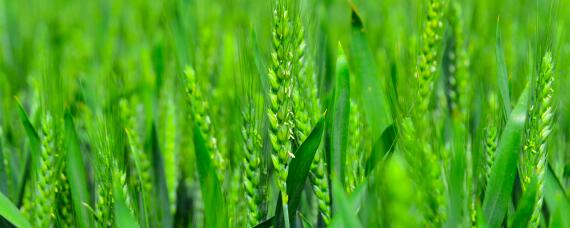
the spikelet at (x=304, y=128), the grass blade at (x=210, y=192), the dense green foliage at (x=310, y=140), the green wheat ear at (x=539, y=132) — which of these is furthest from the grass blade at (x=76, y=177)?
the green wheat ear at (x=539, y=132)

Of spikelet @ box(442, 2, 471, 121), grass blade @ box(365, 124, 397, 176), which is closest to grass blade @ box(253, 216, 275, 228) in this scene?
grass blade @ box(365, 124, 397, 176)

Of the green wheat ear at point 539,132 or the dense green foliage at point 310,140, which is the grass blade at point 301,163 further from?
the green wheat ear at point 539,132

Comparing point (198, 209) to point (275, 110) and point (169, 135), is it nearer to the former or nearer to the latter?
point (169, 135)

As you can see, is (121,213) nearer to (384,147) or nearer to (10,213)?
(10,213)

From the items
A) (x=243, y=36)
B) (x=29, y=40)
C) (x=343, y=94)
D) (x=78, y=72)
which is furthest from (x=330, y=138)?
(x=29, y=40)

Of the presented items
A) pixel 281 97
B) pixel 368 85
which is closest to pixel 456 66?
pixel 368 85

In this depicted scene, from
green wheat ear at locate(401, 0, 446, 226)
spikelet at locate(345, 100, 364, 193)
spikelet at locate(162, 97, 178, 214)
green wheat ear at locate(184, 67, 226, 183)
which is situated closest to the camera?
green wheat ear at locate(401, 0, 446, 226)

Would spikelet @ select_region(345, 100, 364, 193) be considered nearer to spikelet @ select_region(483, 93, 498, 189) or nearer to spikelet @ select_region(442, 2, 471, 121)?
spikelet @ select_region(483, 93, 498, 189)
